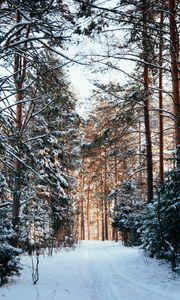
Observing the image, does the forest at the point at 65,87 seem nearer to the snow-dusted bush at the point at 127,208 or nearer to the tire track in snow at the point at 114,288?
the tire track in snow at the point at 114,288

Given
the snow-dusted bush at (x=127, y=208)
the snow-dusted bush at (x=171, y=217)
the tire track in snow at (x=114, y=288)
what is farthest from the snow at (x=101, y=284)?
the snow-dusted bush at (x=127, y=208)

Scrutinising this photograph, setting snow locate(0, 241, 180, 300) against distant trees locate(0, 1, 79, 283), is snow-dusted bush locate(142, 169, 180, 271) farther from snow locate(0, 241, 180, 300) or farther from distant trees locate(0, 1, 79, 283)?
distant trees locate(0, 1, 79, 283)

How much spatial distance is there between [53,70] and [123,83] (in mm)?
8692

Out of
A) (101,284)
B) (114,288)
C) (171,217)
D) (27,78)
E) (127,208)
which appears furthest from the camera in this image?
(127,208)

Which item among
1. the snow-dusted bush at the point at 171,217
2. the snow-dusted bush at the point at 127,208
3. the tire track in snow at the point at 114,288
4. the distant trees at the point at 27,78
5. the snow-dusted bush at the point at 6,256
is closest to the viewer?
the tire track in snow at the point at 114,288

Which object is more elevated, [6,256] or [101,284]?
[6,256]

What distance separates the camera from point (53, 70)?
7863mm

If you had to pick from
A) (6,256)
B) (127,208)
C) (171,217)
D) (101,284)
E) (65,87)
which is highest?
(65,87)

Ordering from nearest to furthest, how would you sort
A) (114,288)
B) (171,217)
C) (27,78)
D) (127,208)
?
(114,288) → (171,217) → (27,78) → (127,208)

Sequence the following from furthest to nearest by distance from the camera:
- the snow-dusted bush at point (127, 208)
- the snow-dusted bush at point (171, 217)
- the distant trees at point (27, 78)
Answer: the snow-dusted bush at point (127, 208)
the snow-dusted bush at point (171, 217)
the distant trees at point (27, 78)

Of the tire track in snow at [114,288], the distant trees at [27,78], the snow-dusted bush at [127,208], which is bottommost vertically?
the tire track in snow at [114,288]

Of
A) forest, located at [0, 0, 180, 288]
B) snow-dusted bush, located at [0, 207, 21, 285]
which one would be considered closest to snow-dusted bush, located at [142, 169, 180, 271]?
forest, located at [0, 0, 180, 288]

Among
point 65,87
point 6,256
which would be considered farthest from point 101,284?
point 65,87

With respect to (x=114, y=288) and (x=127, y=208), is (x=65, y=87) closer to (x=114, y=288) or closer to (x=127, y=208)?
(x=114, y=288)
